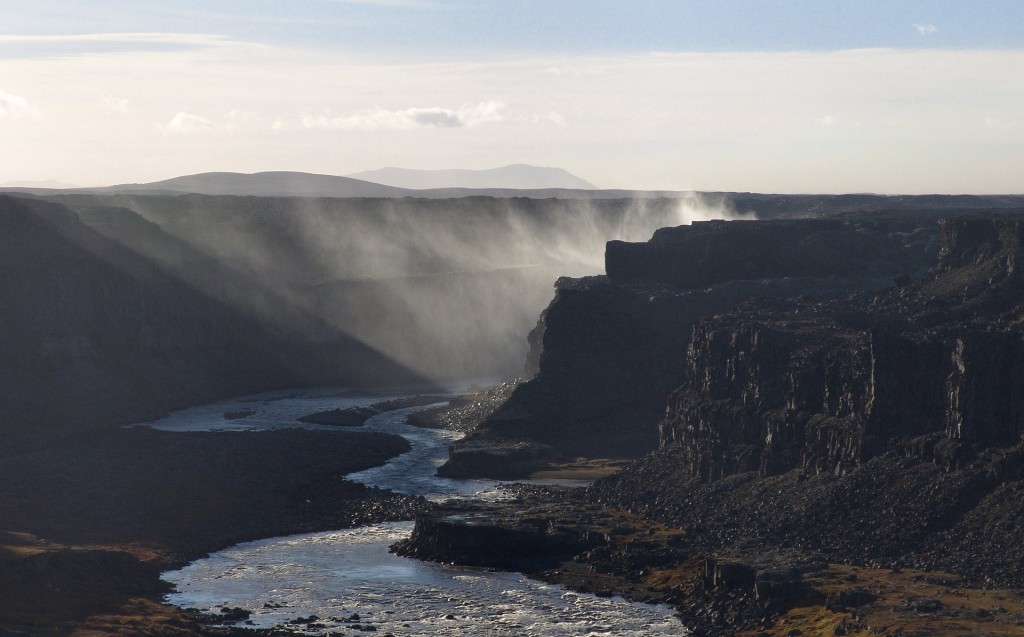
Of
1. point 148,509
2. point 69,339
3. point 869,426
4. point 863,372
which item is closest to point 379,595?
point 148,509

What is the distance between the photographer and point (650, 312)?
16850 cm

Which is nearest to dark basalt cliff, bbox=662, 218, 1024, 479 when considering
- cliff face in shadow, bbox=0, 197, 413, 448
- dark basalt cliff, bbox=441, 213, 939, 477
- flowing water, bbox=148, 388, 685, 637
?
dark basalt cliff, bbox=441, 213, 939, 477

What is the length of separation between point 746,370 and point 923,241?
79451mm

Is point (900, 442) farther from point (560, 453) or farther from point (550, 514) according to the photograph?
point (560, 453)

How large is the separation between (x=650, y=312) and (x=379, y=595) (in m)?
81.5

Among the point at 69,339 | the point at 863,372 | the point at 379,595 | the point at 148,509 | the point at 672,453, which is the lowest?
the point at 379,595

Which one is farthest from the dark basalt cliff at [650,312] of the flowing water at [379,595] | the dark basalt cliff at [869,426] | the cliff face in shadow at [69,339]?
the cliff face in shadow at [69,339]

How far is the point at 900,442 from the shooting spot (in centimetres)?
10100

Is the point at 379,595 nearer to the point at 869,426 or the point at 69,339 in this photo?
the point at 869,426

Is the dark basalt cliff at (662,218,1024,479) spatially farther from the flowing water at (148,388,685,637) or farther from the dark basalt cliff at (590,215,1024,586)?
the flowing water at (148,388,685,637)

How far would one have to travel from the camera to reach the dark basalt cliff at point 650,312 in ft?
498

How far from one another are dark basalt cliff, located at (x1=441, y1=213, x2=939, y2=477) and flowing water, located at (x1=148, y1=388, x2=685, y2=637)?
1333 inches

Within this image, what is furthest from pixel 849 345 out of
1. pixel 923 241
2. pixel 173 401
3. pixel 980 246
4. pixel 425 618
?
pixel 173 401

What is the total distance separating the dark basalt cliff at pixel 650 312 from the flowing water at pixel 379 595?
111ft
